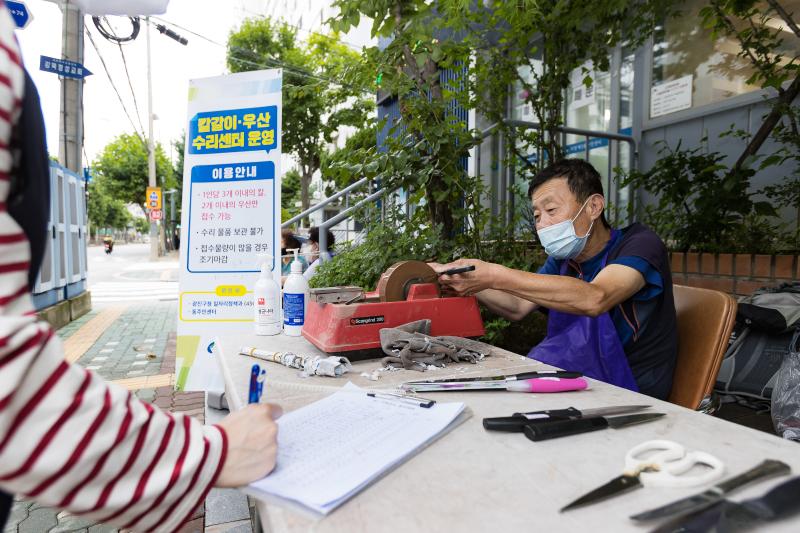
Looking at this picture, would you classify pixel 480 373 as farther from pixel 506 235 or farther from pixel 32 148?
pixel 506 235

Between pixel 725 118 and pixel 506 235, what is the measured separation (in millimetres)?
2864

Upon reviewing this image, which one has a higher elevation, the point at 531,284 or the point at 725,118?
the point at 725,118

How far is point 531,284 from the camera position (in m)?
1.73

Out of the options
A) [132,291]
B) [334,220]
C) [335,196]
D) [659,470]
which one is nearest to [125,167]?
[132,291]

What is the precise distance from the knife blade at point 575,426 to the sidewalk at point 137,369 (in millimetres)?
783

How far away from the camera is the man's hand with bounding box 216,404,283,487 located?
0.72 meters

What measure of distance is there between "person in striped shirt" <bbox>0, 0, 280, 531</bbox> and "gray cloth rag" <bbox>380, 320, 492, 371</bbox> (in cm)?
92

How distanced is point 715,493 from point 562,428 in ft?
0.93

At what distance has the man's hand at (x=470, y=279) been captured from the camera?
1.77 metres

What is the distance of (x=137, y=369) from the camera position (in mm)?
4730

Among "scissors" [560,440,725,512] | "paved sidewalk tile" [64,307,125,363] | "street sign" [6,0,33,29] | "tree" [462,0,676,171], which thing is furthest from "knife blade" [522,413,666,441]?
"street sign" [6,0,33,29]

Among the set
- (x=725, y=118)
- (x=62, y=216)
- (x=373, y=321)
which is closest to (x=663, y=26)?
(x=725, y=118)

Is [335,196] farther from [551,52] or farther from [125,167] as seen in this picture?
[125,167]

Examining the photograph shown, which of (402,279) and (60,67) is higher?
(60,67)
